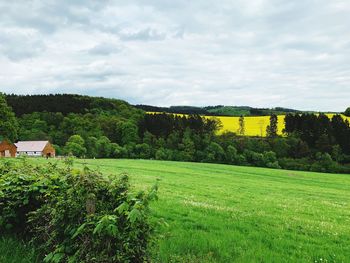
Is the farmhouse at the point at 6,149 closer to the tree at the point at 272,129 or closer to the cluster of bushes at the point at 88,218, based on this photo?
the cluster of bushes at the point at 88,218

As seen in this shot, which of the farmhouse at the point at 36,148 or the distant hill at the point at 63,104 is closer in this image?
the farmhouse at the point at 36,148

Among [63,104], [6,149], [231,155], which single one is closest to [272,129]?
[231,155]

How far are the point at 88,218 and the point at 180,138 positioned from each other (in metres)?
132

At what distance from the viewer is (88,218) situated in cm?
625

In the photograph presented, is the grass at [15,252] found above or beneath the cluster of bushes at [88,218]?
beneath

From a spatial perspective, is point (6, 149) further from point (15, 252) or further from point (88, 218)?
point (88, 218)

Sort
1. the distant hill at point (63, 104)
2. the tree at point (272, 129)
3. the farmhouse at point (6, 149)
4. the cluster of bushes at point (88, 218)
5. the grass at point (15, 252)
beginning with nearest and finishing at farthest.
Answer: the cluster of bushes at point (88, 218) < the grass at point (15, 252) < the farmhouse at point (6, 149) < the tree at point (272, 129) < the distant hill at point (63, 104)

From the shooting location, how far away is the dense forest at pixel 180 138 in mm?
115188

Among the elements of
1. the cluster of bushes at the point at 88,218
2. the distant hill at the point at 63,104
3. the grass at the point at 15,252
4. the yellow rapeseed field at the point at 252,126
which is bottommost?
the grass at the point at 15,252

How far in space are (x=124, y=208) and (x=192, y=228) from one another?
5.96 meters

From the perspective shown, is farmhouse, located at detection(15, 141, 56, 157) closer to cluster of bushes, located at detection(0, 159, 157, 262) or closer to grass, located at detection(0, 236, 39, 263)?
grass, located at detection(0, 236, 39, 263)

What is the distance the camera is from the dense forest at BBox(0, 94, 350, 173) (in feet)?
378

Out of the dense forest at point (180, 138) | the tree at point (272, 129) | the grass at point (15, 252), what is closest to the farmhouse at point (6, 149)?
the dense forest at point (180, 138)

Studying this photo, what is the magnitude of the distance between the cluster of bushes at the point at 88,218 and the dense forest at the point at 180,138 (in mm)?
97790
